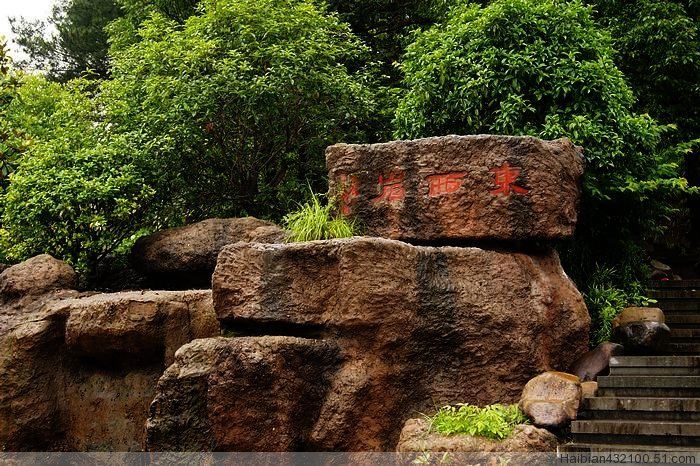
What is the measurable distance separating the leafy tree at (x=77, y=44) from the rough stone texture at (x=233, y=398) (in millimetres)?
15905

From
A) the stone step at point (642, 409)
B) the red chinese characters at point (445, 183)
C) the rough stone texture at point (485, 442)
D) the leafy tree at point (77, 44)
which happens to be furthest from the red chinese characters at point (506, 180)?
the leafy tree at point (77, 44)

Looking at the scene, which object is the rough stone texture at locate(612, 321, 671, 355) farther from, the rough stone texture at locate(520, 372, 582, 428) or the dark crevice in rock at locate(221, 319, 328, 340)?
the dark crevice in rock at locate(221, 319, 328, 340)

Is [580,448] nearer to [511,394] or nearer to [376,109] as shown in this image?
[511,394]

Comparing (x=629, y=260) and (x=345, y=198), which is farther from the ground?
(x=345, y=198)

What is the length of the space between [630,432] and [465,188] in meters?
2.91

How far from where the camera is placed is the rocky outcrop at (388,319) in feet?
23.2

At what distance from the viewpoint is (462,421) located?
6855 millimetres

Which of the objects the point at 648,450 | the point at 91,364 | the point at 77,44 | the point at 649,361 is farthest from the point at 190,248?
the point at 77,44

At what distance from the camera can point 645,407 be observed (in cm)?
705

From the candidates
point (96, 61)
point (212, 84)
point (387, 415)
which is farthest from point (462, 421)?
point (96, 61)

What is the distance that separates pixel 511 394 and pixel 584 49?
5.00 m

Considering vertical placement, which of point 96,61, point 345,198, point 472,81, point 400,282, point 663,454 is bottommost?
point 663,454

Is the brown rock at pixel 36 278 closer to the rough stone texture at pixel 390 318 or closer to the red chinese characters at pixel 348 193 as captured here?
the rough stone texture at pixel 390 318

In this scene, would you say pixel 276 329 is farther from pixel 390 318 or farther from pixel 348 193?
pixel 348 193
